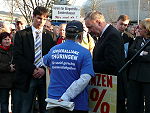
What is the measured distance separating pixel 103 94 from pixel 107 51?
2.11 ft

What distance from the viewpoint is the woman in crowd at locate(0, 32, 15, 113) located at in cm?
597

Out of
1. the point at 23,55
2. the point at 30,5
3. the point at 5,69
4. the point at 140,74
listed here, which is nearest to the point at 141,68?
the point at 140,74

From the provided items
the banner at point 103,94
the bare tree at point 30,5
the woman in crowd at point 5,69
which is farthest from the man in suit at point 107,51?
the bare tree at point 30,5

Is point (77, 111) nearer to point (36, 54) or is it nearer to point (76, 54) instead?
point (76, 54)

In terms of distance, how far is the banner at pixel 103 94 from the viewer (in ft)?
12.8

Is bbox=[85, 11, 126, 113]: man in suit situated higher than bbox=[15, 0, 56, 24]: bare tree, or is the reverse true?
bbox=[15, 0, 56, 24]: bare tree

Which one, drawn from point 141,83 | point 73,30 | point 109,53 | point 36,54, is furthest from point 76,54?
point 141,83

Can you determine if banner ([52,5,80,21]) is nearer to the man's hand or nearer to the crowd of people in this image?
the crowd of people

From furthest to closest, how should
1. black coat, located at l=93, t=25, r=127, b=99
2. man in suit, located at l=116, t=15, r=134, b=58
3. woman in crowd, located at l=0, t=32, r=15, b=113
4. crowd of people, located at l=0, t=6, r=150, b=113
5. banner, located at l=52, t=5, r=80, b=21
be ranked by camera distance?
banner, located at l=52, t=5, r=80, b=21, man in suit, located at l=116, t=15, r=134, b=58, woman in crowd, located at l=0, t=32, r=15, b=113, black coat, located at l=93, t=25, r=127, b=99, crowd of people, located at l=0, t=6, r=150, b=113

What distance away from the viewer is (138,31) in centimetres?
571

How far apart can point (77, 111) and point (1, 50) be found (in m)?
2.73

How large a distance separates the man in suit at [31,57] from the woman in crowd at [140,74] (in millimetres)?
1548

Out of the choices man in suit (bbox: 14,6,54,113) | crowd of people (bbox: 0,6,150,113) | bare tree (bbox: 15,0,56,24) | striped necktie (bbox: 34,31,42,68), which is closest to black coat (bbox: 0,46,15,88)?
crowd of people (bbox: 0,6,150,113)

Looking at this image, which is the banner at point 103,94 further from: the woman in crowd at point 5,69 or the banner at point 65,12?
the banner at point 65,12
